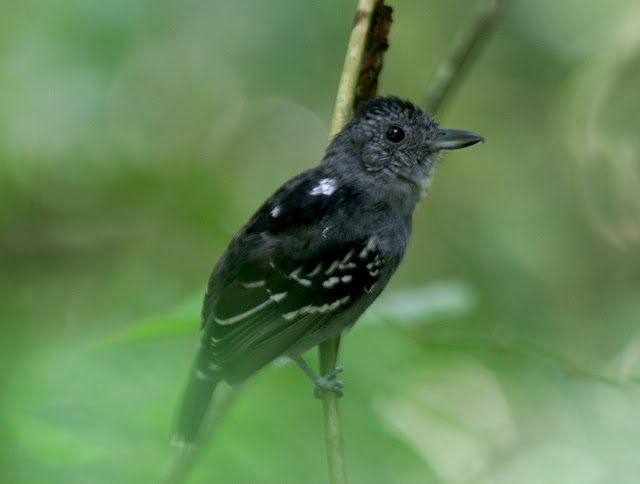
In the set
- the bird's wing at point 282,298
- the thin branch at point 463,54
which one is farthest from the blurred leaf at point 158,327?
the thin branch at point 463,54

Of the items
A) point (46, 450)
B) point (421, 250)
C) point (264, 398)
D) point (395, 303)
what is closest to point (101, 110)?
point (421, 250)

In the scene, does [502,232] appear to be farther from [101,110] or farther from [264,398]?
[264,398]

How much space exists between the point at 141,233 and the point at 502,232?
3159 millimetres

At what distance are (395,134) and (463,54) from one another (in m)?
0.49

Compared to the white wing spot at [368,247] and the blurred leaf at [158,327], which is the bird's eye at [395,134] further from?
the blurred leaf at [158,327]

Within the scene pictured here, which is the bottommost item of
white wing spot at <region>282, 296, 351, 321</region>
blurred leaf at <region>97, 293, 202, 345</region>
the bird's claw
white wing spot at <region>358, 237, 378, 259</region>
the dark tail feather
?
the bird's claw

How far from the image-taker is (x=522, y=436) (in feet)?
10.9

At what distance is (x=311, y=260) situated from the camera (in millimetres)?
3227

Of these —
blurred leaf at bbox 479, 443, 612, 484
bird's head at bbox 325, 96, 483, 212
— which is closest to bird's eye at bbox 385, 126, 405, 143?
bird's head at bbox 325, 96, 483, 212

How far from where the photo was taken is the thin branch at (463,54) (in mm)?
3328

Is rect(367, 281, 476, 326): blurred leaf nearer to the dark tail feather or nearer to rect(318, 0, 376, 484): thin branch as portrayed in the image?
rect(318, 0, 376, 484): thin branch

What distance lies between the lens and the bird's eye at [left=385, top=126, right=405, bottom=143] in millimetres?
3592

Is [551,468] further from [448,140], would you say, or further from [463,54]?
[463,54]

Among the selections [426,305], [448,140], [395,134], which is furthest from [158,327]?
[448,140]
